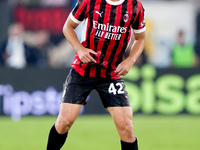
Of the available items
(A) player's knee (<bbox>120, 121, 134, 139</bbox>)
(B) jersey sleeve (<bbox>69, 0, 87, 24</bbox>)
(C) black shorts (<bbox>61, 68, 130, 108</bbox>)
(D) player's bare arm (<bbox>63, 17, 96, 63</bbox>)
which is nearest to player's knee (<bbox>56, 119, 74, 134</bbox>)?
(C) black shorts (<bbox>61, 68, 130, 108</bbox>)

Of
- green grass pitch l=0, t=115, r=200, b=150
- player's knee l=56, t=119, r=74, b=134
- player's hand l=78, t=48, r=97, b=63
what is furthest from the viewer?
green grass pitch l=0, t=115, r=200, b=150

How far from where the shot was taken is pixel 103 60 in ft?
20.4

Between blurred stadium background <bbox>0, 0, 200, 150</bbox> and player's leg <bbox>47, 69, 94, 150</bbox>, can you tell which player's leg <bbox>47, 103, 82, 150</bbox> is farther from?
blurred stadium background <bbox>0, 0, 200, 150</bbox>

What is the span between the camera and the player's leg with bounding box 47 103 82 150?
241 inches

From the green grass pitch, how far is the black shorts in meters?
2.01

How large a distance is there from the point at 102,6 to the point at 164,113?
240 inches

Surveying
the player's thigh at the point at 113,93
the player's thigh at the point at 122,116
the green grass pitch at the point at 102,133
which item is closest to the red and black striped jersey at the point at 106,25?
the player's thigh at the point at 113,93

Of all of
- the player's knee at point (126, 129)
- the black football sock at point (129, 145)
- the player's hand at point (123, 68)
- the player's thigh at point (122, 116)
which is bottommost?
the black football sock at point (129, 145)

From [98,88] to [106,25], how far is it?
695 millimetres

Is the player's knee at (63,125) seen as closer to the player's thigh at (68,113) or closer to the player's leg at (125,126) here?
the player's thigh at (68,113)

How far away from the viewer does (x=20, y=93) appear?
38.2ft

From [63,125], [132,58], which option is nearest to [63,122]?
[63,125]

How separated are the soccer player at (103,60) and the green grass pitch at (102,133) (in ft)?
6.65

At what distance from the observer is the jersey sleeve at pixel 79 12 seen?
6.07 meters
